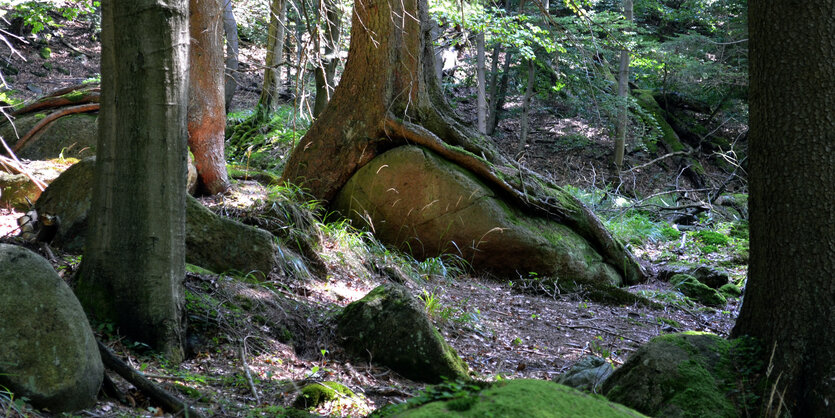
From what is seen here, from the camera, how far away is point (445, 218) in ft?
25.8

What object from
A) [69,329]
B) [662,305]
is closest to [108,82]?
[69,329]

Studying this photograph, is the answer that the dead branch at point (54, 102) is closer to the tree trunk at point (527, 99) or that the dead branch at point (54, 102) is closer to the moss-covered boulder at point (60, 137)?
the moss-covered boulder at point (60, 137)

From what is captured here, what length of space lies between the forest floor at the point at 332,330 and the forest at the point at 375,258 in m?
0.03

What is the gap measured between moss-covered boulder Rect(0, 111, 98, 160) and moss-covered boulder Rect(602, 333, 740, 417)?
24.2ft

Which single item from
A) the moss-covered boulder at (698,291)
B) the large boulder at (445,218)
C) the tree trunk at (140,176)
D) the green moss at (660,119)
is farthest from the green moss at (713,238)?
the tree trunk at (140,176)

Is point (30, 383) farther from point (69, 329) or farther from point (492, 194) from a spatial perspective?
point (492, 194)

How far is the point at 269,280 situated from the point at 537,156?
1492 cm

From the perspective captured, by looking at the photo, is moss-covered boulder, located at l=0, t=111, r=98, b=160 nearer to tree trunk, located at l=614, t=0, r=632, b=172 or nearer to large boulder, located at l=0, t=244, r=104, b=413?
large boulder, located at l=0, t=244, r=104, b=413

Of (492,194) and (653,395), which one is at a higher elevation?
(492,194)

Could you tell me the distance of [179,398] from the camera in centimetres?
308

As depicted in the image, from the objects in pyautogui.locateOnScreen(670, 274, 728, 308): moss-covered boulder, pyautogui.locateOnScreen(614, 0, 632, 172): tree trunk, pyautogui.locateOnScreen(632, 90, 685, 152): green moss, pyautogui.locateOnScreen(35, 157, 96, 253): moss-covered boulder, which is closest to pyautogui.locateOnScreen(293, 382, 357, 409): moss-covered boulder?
pyautogui.locateOnScreen(35, 157, 96, 253): moss-covered boulder

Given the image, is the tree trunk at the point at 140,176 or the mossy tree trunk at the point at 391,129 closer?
the tree trunk at the point at 140,176

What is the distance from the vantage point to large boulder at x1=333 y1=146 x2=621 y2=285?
788cm

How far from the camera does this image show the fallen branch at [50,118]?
802cm
